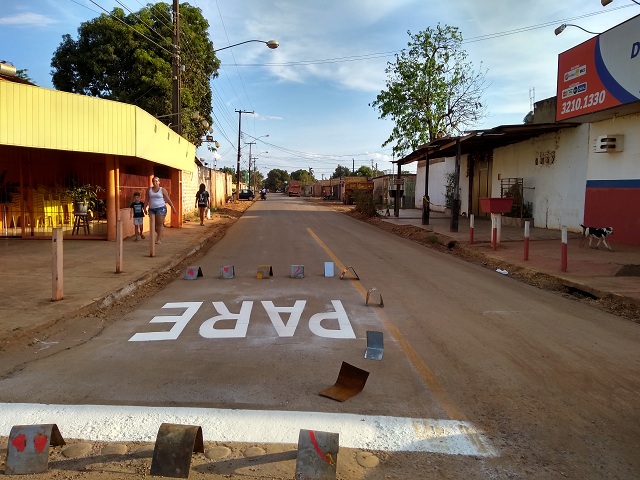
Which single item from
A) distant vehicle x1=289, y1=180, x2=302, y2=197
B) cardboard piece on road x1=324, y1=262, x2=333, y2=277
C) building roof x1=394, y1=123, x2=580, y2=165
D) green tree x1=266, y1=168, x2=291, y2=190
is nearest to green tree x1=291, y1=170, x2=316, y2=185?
green tree x1=266, y1=168, x2=291, y2=190

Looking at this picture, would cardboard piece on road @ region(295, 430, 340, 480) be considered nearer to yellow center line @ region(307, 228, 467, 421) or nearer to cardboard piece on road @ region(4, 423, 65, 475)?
yellow center line @ region(307, 228, 467, 421)

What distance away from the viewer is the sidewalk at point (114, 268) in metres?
7.33

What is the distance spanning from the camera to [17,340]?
5.90 m

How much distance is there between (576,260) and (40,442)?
39.3 ft

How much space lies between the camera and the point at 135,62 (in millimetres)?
29859

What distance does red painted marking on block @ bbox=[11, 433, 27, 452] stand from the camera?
328 centimetres

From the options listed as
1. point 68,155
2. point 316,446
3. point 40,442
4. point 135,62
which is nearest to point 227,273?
point 40,442

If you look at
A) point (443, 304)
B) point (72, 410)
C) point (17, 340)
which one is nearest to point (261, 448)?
point (72, 410)

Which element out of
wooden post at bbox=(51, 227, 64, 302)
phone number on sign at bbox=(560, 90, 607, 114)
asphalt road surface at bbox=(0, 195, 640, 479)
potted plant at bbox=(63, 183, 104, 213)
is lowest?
asphalt road surface at bbox=(0, 195, 640, 479)

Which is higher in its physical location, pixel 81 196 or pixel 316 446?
pixel 81 196

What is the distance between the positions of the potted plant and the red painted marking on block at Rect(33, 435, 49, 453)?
44.6 ft

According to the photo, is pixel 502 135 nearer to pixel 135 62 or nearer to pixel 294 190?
pixel 135 62

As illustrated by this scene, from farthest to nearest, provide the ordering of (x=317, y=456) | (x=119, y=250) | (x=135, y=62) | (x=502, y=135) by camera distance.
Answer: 1. (x=135, y=62)
2. (x=502, y=135)
3. (x=119, y=250)
4. (x=317, y=456)

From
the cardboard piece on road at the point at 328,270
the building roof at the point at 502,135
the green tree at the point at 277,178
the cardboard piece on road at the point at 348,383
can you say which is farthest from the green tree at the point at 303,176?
the cardboard piece on road at the point at 348,383
